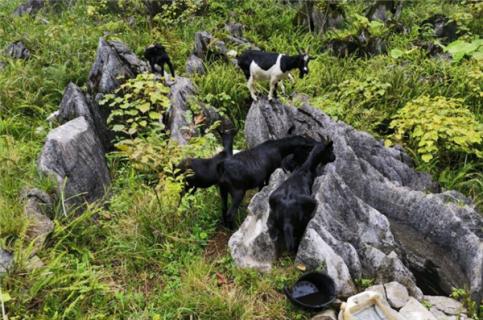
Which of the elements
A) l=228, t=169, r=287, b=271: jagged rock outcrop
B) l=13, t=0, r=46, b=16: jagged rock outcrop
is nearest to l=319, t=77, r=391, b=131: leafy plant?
l=228, t=169, r=287, b=271: jagged rock outcrop

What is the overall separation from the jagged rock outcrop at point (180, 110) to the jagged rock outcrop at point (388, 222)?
1949 millimetres

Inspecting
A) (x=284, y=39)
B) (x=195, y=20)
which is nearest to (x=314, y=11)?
(x=284, y=39)

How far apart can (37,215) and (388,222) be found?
3720mm

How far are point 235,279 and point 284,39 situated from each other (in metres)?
7.00

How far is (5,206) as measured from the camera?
445 cm

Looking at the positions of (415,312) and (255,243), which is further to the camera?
(255,243)

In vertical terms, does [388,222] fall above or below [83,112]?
below

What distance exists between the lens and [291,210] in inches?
173

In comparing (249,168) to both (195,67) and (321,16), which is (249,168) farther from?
(321,16)

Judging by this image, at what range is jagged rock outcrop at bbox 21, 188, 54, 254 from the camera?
4.29 m

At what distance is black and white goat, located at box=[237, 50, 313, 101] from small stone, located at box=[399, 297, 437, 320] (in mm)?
3388

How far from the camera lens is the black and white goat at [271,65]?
242 inches

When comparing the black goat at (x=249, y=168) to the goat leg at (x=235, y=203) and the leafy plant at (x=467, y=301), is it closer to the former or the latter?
the goat leg at (x=235, y=203)

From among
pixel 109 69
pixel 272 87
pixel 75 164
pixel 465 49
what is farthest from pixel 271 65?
pixel 465 49
